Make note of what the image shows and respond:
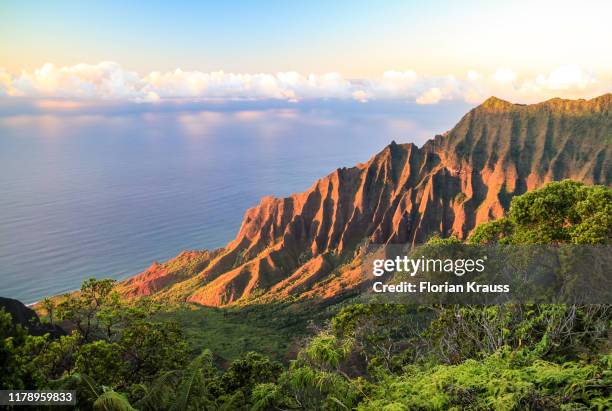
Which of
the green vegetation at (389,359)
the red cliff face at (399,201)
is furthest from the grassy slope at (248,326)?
the green vegetation at (389,359)

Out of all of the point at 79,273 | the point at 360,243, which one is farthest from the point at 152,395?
the point at 79,273

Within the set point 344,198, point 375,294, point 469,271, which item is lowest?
point 344,198

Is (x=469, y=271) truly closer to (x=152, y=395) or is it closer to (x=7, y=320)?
(x=152, y=395)

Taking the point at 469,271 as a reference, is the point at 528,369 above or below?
above
